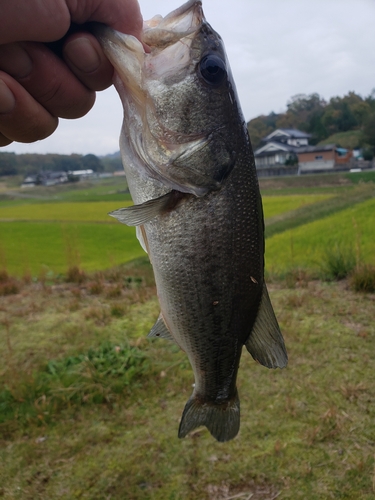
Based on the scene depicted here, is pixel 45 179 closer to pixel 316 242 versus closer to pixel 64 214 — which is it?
pixel 64 214

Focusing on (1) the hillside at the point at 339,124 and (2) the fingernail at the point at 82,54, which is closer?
(2) the fingernail at the point at 82,54

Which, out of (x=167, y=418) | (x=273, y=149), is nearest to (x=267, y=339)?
(x=167, y=418)

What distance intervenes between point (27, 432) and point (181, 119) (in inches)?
113

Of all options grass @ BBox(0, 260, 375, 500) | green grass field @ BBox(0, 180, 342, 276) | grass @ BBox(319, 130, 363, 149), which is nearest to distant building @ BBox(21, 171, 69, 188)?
green grass field @ BBox(0, 180, 342, 276)

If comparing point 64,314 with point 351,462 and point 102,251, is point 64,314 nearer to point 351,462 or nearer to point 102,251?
point 351,462

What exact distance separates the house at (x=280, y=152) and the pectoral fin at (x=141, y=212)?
30371 millimetres

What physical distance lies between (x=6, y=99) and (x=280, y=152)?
38.9 meters

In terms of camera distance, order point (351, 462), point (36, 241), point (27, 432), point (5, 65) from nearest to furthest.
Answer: point (5, 65)
point (351, 462)
point (27, 432)
point (36, 241)

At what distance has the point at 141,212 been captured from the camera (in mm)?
1238

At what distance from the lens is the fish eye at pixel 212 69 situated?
126cm

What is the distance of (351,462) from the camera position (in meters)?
2.62

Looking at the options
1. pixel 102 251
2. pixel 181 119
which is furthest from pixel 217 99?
pixel 102 251

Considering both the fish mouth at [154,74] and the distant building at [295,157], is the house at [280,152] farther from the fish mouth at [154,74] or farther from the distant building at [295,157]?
the fish mouth at [154,74]

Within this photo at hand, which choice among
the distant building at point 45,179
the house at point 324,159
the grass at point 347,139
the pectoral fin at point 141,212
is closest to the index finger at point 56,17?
the pectoral fin at point 141,212
